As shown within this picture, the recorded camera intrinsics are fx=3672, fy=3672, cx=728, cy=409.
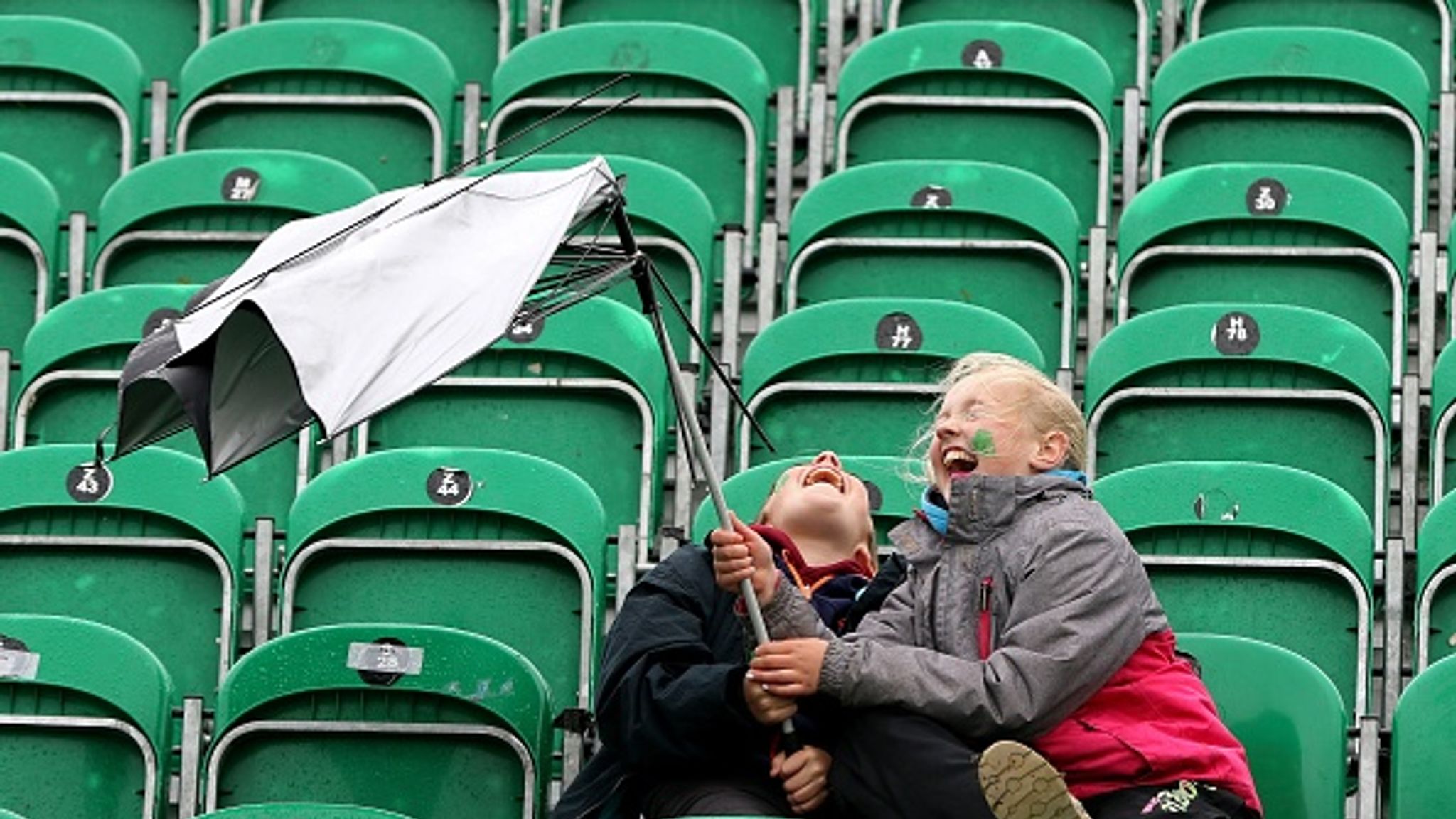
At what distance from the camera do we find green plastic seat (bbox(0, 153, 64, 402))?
25.2 ft

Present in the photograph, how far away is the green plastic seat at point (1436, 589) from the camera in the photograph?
6246 millimetres

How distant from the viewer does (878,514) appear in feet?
21.0

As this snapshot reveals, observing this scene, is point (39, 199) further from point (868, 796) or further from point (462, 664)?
point (868, 796)

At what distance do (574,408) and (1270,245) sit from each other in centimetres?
153

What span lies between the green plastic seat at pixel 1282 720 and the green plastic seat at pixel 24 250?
2993mm

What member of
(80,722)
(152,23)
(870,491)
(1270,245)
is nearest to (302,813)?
(80,722)

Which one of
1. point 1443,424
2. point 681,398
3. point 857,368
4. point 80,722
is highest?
point 857,368

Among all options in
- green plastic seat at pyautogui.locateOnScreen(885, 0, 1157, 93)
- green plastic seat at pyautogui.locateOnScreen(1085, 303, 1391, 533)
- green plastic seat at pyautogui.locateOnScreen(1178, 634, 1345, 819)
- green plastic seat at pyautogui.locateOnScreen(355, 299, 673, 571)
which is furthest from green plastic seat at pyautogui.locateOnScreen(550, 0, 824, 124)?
green plastic seat at pyautogui.locateOnScreen(1178, 634, 1345, 819)

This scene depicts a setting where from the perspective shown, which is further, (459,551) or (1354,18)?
(1354,18)

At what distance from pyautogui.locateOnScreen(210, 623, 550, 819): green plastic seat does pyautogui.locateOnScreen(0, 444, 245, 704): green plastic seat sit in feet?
1.57

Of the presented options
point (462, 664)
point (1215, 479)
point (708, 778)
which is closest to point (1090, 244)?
point (1215, 479)

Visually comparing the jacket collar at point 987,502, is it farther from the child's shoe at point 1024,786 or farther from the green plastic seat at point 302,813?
the green plastic seat at point 302,813

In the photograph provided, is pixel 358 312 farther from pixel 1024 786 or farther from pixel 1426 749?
pixel 1426 749

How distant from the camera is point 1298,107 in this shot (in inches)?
314
